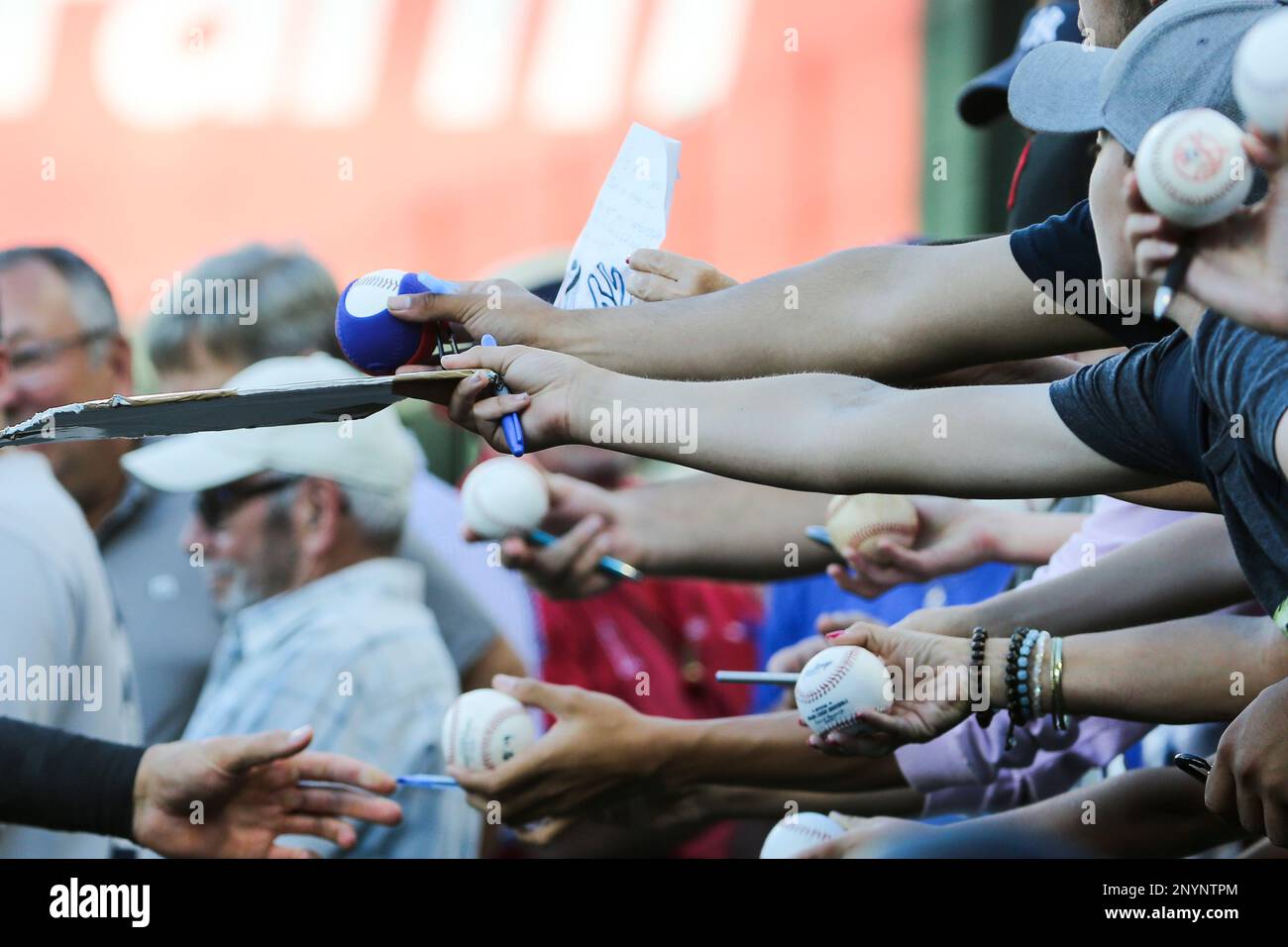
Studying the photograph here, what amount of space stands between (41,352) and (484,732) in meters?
1.35

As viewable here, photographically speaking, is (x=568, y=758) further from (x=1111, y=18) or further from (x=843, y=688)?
(x=1111, y=18)

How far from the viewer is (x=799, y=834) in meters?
2.73

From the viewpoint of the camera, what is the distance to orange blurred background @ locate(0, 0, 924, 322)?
4.56 metres

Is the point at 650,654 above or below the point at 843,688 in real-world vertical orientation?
below

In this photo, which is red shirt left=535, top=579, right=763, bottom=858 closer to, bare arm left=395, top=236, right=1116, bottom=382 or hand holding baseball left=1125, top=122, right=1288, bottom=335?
bare arm left=395, top=236, right=1116, bottom=382

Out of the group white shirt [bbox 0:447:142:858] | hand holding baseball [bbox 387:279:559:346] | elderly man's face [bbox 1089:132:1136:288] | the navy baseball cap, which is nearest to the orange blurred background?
white shirt [bbox 0:447:142:858]

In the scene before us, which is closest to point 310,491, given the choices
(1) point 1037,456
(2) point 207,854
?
(2) point 207,854

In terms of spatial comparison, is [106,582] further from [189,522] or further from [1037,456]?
[1037,456]

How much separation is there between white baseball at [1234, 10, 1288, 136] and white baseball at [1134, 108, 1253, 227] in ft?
0.16

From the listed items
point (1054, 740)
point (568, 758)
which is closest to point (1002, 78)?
point (1054, 740)

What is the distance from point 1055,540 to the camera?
2941 millimetres

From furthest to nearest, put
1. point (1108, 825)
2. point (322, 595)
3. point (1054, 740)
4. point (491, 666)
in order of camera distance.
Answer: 1. point (491, 666)
2. point (322, 595)
3. point (1054, 740)
4. point (1108, 825)
